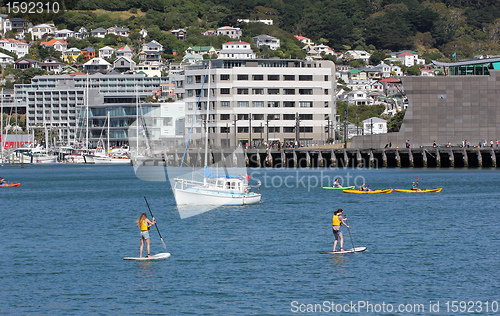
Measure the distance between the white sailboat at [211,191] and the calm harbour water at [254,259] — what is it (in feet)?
3.95

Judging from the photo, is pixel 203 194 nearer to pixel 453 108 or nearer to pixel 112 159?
pixel 453 108

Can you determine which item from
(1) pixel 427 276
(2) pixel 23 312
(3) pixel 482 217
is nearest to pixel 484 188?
(3) pixel 482 217

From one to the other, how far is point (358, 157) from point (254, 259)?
87.3 m

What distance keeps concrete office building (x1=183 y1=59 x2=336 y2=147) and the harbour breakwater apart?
2194cm

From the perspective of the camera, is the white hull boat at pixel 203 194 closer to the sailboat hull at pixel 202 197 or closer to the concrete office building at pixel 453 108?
the sailboat hull at pixel 202 197

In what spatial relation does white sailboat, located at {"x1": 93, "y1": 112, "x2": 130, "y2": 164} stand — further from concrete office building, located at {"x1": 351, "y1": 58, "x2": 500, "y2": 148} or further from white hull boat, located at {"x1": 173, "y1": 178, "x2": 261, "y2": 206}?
white hull boat, located at {"x1": 173, "y1": 178, "x2": 261, "y2": 206}

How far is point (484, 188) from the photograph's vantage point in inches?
3305

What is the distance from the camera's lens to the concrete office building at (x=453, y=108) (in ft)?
417

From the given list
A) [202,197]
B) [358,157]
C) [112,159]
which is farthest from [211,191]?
[112,159]

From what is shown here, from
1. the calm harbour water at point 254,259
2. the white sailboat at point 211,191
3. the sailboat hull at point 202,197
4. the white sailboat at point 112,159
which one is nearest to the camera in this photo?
the calm harbour water at point 254,259

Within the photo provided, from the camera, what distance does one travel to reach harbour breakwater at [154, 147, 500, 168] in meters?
119

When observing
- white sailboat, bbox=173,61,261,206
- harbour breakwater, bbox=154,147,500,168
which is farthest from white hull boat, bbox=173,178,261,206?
harbour breakwater, bbox=154,147,500,168

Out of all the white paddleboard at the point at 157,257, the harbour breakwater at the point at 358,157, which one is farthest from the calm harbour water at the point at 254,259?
the harbour breakwater at the point at 358,157

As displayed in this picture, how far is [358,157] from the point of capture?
12419 centimetres
